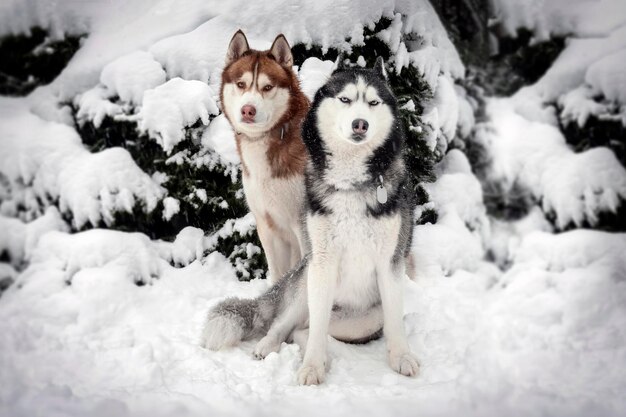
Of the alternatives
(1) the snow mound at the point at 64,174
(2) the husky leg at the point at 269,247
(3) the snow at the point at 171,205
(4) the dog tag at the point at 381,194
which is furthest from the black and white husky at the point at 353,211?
(1) the snow mound at the point at 64,174

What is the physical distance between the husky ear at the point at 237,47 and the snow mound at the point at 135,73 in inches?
8.2

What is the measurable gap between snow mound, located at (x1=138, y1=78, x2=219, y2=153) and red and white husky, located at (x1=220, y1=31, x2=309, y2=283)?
0.20ft

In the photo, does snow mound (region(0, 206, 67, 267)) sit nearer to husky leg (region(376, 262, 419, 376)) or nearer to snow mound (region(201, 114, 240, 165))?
snow mound (region(201, 114, 240, 165))

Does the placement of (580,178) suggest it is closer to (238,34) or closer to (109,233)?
(238,34)

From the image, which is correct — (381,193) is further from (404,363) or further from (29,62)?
(29,62)

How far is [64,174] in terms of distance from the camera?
134 cm

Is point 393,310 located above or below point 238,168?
below

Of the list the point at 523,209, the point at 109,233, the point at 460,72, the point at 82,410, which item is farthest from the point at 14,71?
the point at 523,209

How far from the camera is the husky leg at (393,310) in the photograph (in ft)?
3.67

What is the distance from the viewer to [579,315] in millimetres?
1173

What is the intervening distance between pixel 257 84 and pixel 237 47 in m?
0.13

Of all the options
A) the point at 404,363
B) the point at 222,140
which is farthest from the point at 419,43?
the point at 404,363

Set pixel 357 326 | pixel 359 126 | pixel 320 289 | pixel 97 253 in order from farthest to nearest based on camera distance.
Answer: pixel 97 253, pixel 357 326, pixel 320 289, pixel 359 126

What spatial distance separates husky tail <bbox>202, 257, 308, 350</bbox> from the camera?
120 centimetres
